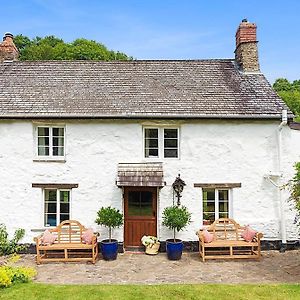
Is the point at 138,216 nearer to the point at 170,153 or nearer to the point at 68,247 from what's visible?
the point at 170,153

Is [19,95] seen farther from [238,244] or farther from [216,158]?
[238,244]

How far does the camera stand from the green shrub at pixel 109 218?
13344 mm

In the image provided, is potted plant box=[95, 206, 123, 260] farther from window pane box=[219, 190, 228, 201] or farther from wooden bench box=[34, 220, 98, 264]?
window pane box=[219, 190, 228, 201]

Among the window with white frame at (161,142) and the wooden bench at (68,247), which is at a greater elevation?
the window with white frame at (161,142)

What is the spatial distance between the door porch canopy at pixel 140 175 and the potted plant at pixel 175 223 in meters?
1.04

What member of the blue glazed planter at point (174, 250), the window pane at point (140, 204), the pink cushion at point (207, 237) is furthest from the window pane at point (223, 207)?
the window pane at point (140, 204)

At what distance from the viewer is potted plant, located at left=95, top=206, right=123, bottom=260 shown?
1317 cm

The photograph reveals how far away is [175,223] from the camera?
13.5 m

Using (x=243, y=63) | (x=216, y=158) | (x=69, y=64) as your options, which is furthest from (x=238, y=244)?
(x=69, y=64)

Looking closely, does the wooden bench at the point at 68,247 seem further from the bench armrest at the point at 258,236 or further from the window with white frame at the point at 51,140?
the bench armrest at the point at 258,236

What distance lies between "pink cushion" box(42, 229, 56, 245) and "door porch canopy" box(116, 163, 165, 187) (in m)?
2.88

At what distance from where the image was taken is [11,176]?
563 inches

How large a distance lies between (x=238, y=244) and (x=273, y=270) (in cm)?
152

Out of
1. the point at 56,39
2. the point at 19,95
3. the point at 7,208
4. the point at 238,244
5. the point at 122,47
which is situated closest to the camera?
the point at 238,244
